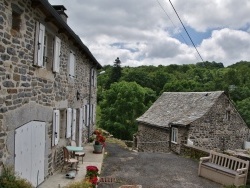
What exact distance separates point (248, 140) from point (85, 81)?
1376 cm

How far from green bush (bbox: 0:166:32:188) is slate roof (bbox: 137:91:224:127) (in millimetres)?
13808

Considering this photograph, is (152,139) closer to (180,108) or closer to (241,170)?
(180,108)

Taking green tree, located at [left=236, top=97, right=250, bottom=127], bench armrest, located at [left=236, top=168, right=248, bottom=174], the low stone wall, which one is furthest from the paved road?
green tree, located at [left=236, top=97, right=250, bottom=127]

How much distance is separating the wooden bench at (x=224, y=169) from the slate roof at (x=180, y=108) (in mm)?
6750

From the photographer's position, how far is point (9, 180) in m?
6.12

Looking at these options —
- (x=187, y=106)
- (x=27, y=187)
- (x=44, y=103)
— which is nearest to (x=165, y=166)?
(x=44, y=103)

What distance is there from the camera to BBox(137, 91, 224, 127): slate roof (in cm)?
2044

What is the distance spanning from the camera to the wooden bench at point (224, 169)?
10438mm

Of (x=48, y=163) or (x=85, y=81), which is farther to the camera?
(x=85, y=81)

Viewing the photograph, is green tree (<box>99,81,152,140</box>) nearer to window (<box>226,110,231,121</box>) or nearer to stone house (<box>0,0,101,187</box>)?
window (<box>226,110,231,121</box>)

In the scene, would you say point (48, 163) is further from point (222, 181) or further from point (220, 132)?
point (220, 132)

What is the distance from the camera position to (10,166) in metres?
6.50

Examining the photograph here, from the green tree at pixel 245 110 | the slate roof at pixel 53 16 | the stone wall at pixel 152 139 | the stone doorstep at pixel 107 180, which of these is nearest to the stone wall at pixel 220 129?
the stone wall at pixel 152 139

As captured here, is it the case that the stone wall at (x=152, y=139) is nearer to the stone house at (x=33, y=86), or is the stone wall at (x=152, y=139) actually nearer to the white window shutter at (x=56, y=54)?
the stone house at (x=33, y=86)
